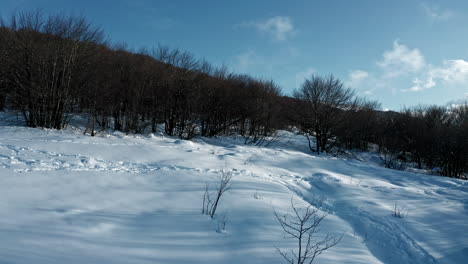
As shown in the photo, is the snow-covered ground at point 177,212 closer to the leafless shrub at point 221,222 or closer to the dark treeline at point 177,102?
the leafless shrub at point 221,222

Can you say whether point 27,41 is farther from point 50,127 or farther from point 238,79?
point 238,79

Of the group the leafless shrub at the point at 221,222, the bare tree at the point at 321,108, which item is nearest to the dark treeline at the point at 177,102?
the bare tree at the point at 321,108

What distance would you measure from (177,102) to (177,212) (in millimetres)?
14048

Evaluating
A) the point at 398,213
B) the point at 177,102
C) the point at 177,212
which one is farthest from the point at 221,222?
the point at 177,102

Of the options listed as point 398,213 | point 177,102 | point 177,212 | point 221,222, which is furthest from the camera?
point 177,102

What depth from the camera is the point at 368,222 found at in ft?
15.7

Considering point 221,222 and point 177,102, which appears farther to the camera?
point 177,102

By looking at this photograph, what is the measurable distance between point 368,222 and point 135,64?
1566 cm

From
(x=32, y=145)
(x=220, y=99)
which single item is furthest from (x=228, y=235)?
(x=220, y=99)

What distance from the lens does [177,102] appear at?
17.2 meters

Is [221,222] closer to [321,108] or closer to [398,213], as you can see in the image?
[398,213]

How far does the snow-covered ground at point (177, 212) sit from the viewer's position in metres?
A: 2.88

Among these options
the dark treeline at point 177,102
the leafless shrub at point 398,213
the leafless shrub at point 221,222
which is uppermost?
the dark treeline at point 177,102

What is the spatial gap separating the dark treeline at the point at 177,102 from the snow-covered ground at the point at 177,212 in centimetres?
604
